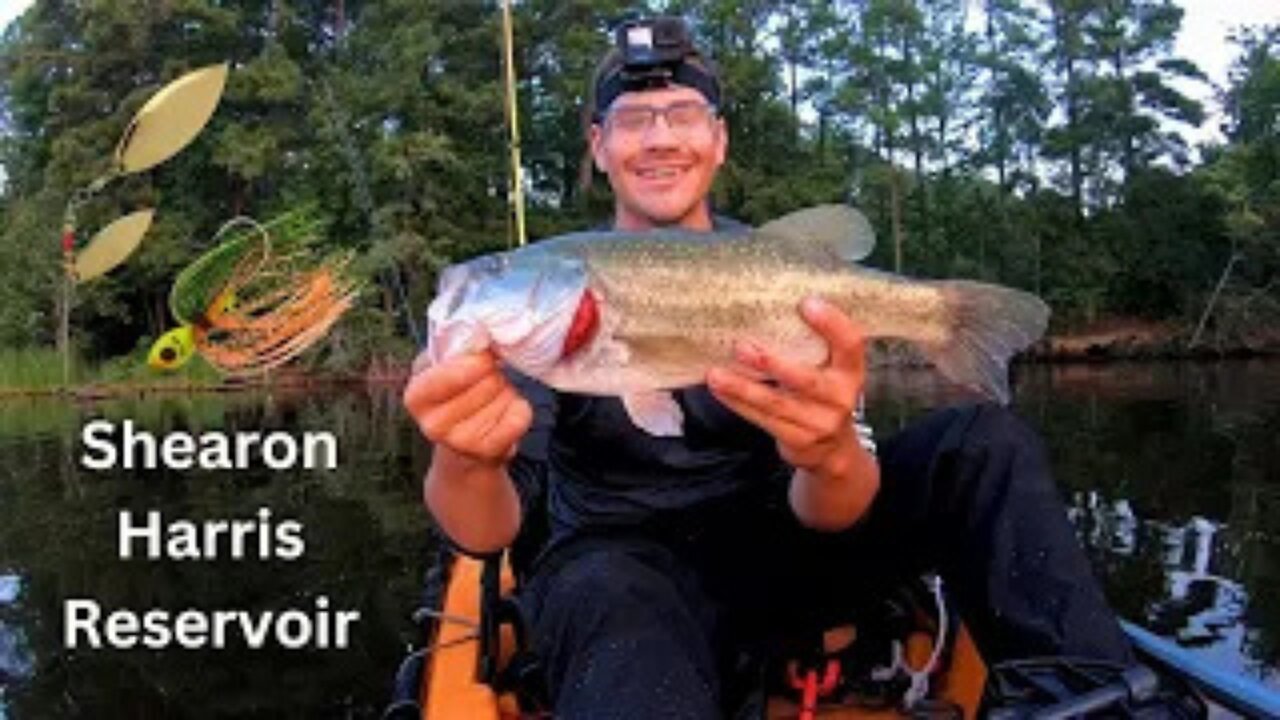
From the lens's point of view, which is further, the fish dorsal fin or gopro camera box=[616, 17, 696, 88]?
gopro camera box=[616, 17, 696, 88]

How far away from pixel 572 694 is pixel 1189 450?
37.6ft

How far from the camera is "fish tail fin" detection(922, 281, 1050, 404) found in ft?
8.09

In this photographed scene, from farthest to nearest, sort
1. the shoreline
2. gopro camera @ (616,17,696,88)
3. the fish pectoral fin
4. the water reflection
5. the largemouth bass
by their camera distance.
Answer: the shoreline
the water reflection
gopro camera @ (616,17,696,88)
the fish pectoral fin
the largemouth bass

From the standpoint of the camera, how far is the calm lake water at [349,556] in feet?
20.0

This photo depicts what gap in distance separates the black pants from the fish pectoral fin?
1.32ft

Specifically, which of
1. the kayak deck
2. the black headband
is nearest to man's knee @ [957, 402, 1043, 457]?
the kayak deck

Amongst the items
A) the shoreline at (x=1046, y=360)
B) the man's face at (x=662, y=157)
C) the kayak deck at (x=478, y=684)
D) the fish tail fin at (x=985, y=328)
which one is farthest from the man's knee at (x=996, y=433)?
the shoreline at (x=1046, y=360)

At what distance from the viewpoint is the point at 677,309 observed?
228 cm

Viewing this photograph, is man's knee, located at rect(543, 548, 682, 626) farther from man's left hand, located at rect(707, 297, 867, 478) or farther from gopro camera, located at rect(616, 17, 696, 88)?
gopro camera, located at rect(616, 17, 696, 88)

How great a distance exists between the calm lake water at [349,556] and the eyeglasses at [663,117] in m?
3.50

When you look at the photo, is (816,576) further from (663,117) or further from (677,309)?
(663,117)

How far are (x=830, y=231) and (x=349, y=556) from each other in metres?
6.77

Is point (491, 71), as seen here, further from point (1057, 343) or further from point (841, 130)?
point (1057, 343)

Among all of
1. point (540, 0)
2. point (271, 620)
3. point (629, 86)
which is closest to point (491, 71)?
point (540, 0)
